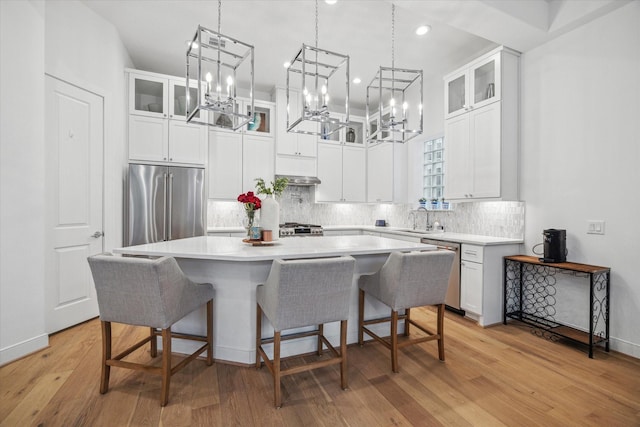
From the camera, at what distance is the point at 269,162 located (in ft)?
16.2

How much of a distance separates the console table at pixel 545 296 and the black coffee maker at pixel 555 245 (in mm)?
69

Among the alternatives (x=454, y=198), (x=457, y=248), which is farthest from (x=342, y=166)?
(x=457, y=248)

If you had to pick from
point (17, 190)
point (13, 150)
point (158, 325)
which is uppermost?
point (13, 150)

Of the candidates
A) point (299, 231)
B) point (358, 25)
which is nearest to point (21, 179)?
point (299, 231)

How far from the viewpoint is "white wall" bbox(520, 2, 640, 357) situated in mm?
2555

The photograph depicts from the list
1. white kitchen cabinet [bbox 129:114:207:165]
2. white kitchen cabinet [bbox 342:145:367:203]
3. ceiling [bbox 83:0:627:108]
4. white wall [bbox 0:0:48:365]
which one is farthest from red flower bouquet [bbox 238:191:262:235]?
white kitchen cabinet [bbox 342:145:367:203]

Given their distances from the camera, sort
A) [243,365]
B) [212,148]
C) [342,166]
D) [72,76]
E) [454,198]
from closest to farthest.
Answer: [243,365], [72,76], [454,198], [212,148], [342,166]

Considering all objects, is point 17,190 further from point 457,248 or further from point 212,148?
point 457,248

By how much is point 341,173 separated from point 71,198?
12.5ft

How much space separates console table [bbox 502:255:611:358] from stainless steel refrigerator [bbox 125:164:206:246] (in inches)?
150

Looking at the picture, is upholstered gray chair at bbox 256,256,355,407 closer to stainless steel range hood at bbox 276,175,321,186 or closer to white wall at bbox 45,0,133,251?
white wall at bbox 45,0,133,251

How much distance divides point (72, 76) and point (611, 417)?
507 cm

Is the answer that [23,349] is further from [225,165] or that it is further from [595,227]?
[595,227]

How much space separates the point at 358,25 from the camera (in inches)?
132
